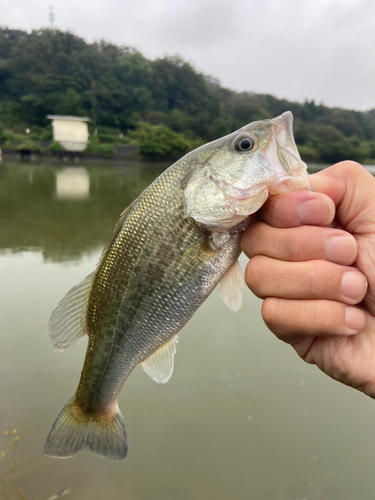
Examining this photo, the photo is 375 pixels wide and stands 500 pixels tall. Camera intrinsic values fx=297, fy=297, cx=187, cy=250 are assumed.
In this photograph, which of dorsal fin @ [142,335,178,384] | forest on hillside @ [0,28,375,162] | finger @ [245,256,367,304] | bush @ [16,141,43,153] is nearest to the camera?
finger @ [245,256,367,304]

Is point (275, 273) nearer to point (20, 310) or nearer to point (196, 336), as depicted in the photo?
point (196, 336)

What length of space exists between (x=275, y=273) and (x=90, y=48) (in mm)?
74893

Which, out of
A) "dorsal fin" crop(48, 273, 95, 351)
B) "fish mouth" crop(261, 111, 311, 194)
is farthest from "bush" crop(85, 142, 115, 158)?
Result: "fish mouth" crop(261, 111, 311, 194)

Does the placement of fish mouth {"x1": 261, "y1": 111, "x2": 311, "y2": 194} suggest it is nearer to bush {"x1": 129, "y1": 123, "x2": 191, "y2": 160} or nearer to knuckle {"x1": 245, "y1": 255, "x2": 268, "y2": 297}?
knuckle {"x1": 245, "y1": 255, "x2": 268, "y2": 297}

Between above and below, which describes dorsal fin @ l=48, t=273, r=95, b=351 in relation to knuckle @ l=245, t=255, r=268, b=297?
below

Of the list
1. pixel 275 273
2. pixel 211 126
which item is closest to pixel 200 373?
pixel 275 273

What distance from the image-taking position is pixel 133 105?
179 ft

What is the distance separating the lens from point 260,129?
1.42 meters

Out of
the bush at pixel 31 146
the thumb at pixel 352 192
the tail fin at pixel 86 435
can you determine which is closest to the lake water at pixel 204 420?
the tail fin at pixel 86 435

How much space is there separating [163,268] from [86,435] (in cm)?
110

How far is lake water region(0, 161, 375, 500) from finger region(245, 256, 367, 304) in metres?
1.97

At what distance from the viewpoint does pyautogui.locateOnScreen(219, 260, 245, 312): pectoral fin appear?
162cm

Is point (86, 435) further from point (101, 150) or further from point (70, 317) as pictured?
point (101, 150)

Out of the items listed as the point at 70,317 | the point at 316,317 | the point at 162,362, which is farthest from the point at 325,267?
the point at 70,317
